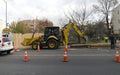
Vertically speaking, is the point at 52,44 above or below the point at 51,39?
below

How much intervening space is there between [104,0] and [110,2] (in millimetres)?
1857

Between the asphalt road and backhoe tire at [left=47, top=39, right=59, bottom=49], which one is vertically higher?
backhoe tire at [left=47, top=39, right=59, bottom=49]

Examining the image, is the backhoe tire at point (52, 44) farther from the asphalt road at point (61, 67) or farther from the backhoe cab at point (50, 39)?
the asphalt road at point (61, 67)

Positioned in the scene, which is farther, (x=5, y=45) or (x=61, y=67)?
(x=5, y=45)

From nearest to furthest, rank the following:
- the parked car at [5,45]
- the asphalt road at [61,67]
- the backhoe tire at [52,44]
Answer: the asphalt road at [61,67]
the parked car at [5,45]
the backhoe tire at [52,44]

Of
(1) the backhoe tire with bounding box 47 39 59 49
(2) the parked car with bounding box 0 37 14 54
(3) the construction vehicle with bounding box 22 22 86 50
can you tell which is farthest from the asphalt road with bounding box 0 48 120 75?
(3) the construction vehicle with bounding box 22 22 86 50

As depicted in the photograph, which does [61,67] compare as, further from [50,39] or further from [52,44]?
[50,39]

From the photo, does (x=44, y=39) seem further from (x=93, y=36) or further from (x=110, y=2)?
(x=110, y=2)

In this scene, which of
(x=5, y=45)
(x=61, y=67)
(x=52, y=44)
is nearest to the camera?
(x=61, y=67)

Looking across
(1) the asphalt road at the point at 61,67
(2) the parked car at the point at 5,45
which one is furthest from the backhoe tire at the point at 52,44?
(1) the asphalt road at the point at 61,67

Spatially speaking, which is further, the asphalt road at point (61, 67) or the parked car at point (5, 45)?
the parked car at point (5, 45)

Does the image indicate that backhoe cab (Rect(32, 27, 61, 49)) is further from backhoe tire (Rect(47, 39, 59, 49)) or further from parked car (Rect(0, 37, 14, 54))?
parked car (Rect(0, 37, 14, 54))

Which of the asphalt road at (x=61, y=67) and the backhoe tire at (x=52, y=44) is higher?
the backhoe tire at (x=52, y=44)

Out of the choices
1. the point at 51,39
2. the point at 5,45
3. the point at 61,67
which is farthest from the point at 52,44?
the point at 61,67
